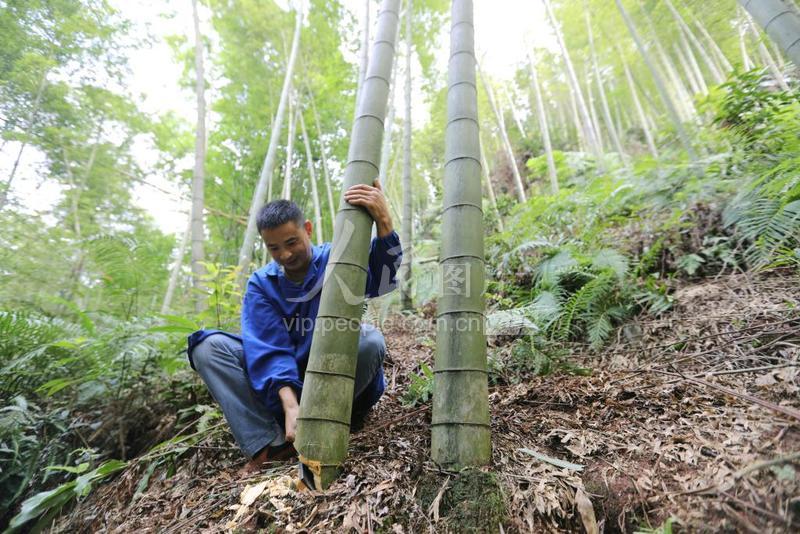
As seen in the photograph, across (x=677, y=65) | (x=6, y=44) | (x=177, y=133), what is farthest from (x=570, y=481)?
(x=677, y=65)

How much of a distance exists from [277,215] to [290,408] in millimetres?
902

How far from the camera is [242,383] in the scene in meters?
1.65

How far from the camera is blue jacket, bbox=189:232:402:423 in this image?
1.60 m

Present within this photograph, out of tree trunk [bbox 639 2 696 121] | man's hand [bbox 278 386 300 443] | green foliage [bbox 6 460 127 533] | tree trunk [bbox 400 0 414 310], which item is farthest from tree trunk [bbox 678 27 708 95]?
green foliage [bbox 6 460 127 533]

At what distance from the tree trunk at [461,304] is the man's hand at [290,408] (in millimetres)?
573

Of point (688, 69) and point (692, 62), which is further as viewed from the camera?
point (688, 69)

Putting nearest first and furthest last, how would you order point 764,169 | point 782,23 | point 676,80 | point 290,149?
point 782,23, point 764,169, point 290,149, point 676,80

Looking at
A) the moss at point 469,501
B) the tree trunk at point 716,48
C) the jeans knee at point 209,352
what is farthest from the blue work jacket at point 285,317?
the tree trunk at point 716,48

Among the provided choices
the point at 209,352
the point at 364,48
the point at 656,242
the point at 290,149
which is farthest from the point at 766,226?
the point at 290,149

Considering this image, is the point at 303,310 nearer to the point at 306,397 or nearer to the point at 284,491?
the point at 306,397

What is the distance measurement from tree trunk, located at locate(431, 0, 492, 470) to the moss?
0.06 metres

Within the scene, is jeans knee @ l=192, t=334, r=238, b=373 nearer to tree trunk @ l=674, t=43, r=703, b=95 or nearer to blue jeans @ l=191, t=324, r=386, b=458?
blue jeans @ l=191, t=324, r=386, b=458

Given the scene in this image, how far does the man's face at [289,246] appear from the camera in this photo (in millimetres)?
1803

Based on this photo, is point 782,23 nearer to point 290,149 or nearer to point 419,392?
point 419,392
